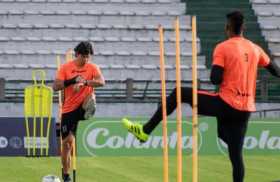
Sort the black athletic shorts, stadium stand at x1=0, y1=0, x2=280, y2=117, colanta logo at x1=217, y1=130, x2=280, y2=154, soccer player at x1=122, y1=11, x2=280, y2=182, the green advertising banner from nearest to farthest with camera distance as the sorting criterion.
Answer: soccer player at x1=122, y1=11, x2=280, y2=182
the black athletic shorts
the green advertising banner
colanta logo at x1=217, y1=130, x2=280, y2=154
stadium stand at x1=0, y1=0, x2=280, y2=117

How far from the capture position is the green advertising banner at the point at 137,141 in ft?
80.5

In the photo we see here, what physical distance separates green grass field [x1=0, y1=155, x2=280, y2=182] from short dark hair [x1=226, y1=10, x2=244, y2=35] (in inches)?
248

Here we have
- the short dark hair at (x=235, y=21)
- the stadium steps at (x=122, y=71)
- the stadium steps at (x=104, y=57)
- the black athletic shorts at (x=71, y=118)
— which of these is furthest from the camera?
the stadium steps at (x=104, y=57)

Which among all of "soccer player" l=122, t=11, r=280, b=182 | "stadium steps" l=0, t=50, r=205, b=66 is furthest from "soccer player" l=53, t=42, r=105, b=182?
"stadium steps" l=0, t=50, r=205, b=66

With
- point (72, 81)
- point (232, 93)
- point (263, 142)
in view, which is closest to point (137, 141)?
point (263, 142)

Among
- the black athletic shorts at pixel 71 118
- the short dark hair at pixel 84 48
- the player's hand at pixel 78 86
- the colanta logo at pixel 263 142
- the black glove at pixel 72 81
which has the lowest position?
the colanta logo at pixel 263 142

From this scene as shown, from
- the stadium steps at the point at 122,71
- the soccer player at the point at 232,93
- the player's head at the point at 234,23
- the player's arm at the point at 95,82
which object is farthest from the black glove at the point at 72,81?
the stadium steps at the point at 122,71

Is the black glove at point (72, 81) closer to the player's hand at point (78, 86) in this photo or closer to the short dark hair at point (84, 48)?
the player's hand at point (78, 86)

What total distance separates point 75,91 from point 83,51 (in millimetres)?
672

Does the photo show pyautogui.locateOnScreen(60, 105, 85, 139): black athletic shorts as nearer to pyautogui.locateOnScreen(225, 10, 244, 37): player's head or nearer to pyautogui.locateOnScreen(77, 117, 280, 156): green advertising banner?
pyautogui.locateOnScreen(225, 10, 244, 37): player's head

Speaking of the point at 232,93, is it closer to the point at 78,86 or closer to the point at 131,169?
the point at 78,86

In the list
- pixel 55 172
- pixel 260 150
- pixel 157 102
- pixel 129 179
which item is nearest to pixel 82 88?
pixel 129 179

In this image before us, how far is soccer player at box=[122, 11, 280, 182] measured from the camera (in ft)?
34.2

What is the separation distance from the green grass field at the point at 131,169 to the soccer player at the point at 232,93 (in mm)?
5771
